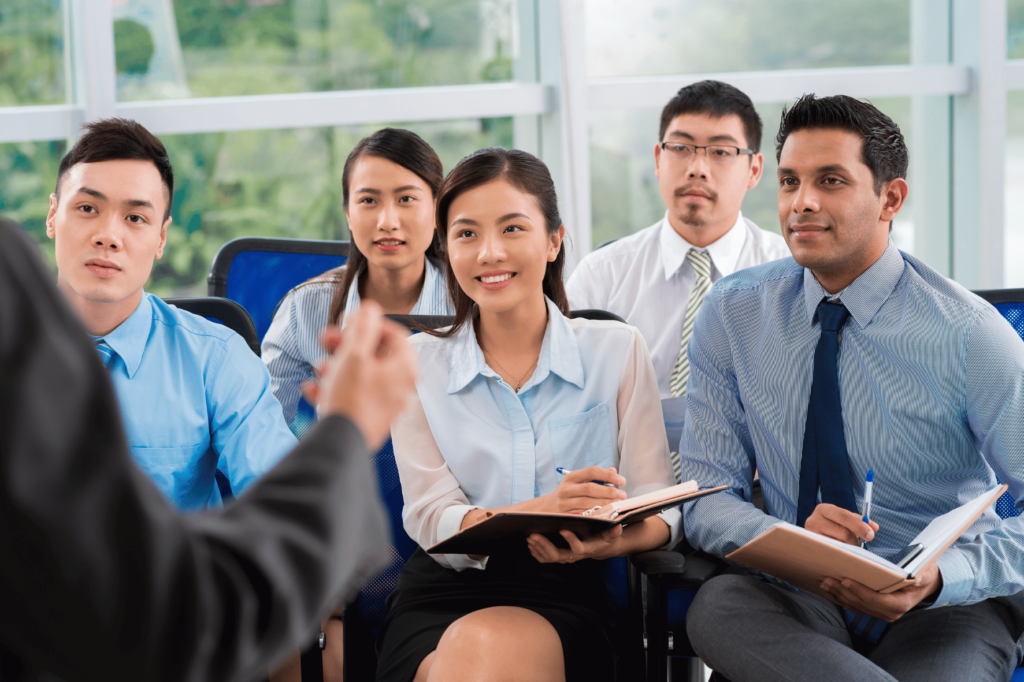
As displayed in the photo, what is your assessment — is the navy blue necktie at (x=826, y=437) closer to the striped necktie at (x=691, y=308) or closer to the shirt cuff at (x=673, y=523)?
the shirt cuff at (x=673, y=523)

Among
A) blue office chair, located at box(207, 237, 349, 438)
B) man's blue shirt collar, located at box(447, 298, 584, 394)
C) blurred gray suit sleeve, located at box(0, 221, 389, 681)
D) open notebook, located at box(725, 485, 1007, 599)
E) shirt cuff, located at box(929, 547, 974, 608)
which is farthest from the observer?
blue office chair, located at box(207, 237, 349, 438)

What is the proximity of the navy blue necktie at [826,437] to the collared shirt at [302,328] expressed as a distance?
112 cm

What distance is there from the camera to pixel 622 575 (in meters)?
1.76

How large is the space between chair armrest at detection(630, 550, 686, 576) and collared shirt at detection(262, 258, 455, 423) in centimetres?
117

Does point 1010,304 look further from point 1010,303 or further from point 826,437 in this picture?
point 826,437

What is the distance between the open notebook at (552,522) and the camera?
1.34m

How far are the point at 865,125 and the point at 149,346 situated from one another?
1539 millimetres

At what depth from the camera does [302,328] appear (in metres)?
2.49

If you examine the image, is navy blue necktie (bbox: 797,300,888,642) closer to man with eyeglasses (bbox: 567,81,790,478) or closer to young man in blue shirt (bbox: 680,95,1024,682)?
young man in blue shirt (bbox: 680,95,1024,682)

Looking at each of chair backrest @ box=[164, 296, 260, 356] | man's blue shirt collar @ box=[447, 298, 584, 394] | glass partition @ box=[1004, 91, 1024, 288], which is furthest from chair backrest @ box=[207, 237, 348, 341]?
glass partition @ box=[1004, 91, 1024, 288]

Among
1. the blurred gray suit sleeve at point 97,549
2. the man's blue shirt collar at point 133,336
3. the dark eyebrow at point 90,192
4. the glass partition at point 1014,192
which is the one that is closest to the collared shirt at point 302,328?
the man's blue shirt collar at point 133,336

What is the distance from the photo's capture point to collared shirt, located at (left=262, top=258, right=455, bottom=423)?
2461 millimetres

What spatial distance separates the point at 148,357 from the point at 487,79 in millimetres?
2611

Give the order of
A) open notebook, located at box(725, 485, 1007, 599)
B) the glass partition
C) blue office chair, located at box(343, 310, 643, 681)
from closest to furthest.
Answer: open notebook, located at box(725, 485, 1007, 599) < blue office chair, located at box(343, 310, 643, 681) < the glass partition
